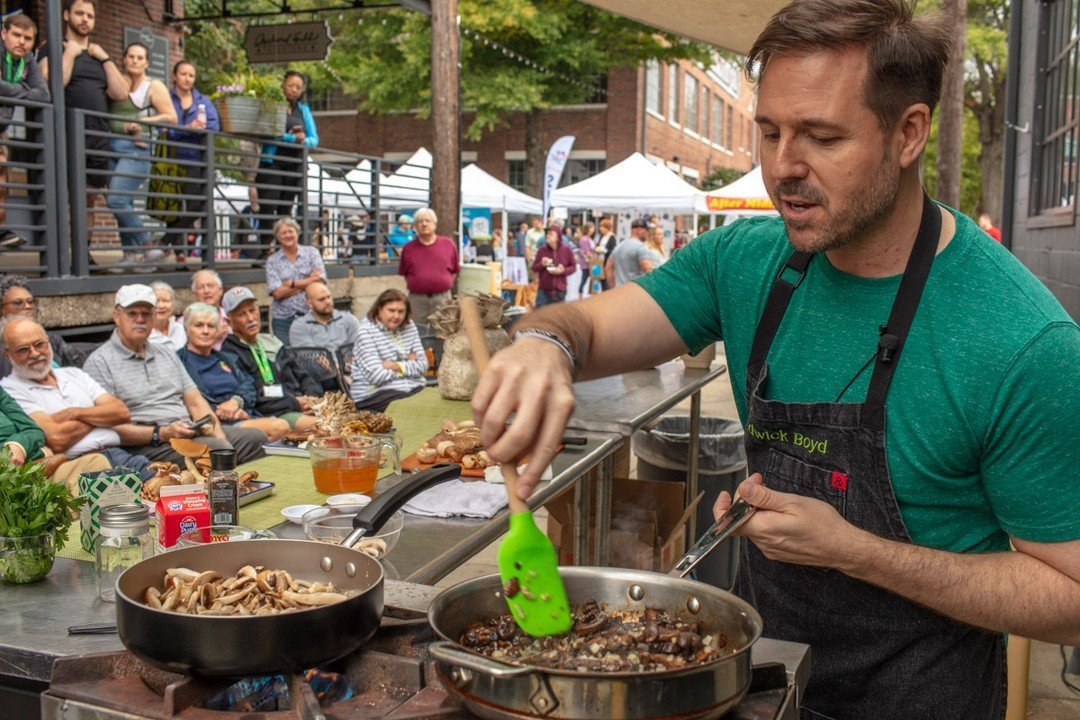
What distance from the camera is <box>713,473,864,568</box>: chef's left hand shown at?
5.46 feet

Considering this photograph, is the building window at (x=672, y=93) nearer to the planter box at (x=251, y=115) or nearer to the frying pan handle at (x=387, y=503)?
the planter box at (x=251, y=115)

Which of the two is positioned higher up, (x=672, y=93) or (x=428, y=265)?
(x=672, y=93)

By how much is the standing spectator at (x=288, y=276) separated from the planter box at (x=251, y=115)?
60.1 inches

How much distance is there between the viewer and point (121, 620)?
1370mm

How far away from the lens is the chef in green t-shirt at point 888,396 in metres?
1.63

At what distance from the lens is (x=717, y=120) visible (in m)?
44.8

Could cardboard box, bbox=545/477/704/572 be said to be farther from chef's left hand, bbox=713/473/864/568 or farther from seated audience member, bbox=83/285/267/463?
chef's left hand, bbox=713/473/864/568

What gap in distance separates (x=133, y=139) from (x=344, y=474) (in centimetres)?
665

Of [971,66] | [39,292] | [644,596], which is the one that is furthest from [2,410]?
[971,66]

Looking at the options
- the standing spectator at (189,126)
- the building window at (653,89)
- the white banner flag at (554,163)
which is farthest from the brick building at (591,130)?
the standing spectator at (189,126)

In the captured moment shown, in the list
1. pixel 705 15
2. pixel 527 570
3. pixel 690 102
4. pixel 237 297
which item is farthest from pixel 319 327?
pixel 690 102

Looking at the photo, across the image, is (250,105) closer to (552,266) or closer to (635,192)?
(552,266)

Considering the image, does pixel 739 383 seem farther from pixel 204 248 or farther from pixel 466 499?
pixel 204 248

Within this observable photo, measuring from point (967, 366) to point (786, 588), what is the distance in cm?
60
